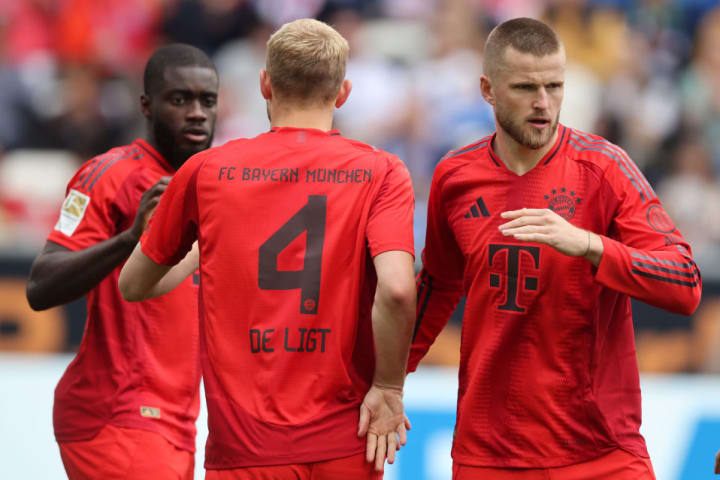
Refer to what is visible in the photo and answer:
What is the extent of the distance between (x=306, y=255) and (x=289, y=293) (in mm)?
144

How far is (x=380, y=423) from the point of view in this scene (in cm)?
355

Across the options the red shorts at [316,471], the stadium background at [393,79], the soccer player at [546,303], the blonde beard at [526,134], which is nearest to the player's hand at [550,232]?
the soccer player at [546,303]

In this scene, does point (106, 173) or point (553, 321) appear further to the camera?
point (106, 173)

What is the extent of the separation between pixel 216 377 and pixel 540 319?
4.03ft

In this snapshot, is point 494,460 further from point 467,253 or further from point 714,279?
point 714,279

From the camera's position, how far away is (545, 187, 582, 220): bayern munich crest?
12.6ft

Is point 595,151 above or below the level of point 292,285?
above

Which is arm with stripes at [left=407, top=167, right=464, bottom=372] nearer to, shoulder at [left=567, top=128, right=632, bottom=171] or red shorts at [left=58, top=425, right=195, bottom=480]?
shoulder at [left=567, top=128, right=632, bottom=171]

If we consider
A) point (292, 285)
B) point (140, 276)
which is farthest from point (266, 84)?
point (140, 276)

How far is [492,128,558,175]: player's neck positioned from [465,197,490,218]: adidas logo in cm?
18

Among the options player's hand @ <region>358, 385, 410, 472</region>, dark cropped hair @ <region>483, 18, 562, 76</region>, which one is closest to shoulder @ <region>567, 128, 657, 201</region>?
dark cropped hair @ <region>483, 18, 562, 76</region>

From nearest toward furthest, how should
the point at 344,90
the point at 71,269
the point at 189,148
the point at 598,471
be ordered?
1. the point at 344,90
2. the point at 598,471
3. the point at 71,269
4. the point at 189,148

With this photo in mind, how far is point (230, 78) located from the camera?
1049 cm

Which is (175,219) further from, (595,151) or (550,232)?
(595,151)
